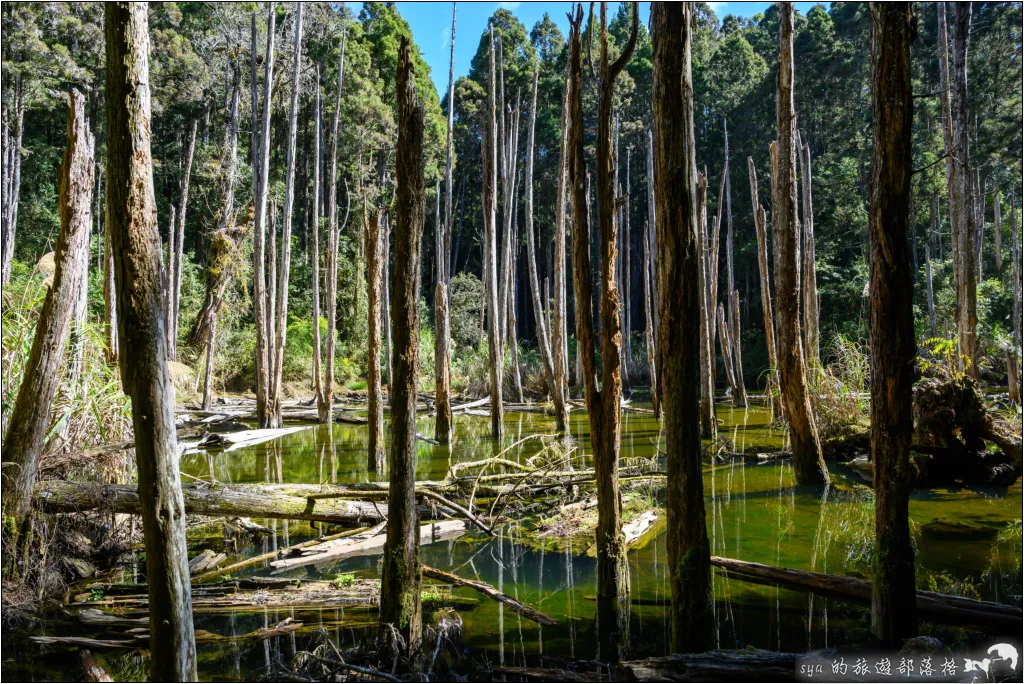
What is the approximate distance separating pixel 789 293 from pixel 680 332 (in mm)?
5006

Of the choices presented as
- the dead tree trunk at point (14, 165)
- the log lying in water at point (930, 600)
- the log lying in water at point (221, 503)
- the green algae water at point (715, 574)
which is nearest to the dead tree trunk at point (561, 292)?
the green algae water at point (715, 574)

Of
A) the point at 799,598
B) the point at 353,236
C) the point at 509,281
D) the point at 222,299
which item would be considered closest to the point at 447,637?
the point at 799,598

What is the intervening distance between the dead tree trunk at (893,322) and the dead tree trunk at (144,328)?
3.13 metres

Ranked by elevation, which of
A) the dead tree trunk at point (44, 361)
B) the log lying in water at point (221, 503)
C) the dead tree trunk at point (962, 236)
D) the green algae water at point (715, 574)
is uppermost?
the dead tree trunk at point (962, 236)

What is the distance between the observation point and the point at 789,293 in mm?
7734

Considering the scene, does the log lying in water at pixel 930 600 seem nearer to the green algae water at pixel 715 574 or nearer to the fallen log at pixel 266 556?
the green algae water at pixel 715 574

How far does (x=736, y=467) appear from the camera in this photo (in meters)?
9.29

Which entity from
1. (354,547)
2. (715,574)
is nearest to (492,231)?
(354,547)

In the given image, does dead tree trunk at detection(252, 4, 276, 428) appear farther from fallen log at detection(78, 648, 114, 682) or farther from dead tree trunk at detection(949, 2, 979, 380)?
dead tree trunk at detection(949, 2, 979, 380)

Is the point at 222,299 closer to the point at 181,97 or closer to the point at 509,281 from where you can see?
the point at 181,97

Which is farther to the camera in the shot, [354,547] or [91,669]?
[354,547]

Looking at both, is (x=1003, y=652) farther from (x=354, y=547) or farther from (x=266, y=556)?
(x=266, y=556)

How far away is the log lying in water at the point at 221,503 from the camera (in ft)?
16.2

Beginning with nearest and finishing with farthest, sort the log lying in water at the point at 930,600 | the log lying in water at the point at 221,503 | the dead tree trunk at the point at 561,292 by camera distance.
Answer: the log lying in water at the point at 930,600
the log lying in water at the point at 221,503
the dead tree trunk at the point at 561,292
